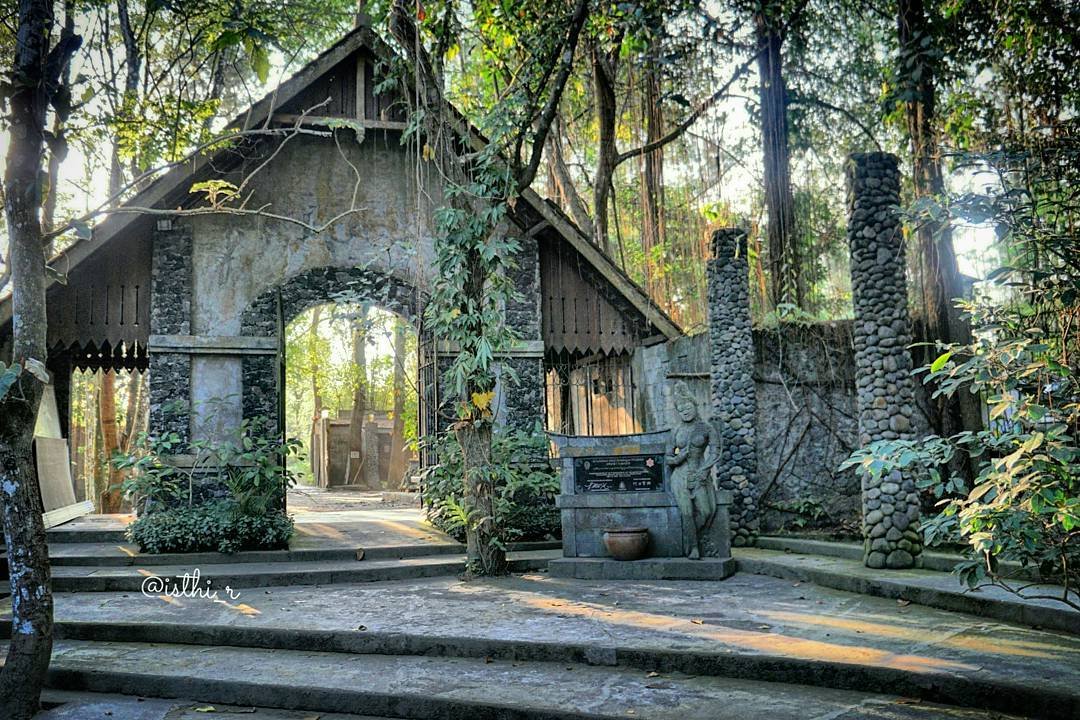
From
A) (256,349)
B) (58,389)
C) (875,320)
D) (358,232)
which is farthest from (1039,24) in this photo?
(58,389)

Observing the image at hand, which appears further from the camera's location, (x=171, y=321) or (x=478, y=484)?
(x=171, y=321)

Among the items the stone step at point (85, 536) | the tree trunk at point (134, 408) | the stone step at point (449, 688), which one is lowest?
the stone step at point (449, 688)

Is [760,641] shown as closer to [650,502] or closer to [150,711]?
[650,502]

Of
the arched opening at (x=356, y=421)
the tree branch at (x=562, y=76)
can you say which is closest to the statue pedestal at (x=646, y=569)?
the tree branch at (x=562, y=76)

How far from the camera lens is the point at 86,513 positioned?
13.5 meters

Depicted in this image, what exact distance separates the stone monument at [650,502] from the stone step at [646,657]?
3.16 meters

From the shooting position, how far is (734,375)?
10703 mm

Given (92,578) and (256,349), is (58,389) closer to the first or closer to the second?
(256,349)

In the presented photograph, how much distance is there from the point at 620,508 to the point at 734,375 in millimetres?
2768

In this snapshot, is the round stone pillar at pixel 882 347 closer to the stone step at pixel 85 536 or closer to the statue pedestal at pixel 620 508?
the statue pedestal at pixel 620 508

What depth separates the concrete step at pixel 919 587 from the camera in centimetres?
586

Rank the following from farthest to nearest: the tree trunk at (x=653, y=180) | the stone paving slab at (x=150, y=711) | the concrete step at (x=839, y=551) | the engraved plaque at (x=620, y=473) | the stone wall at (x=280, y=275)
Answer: the tree trunk at (x=653, y=180), the stone wall at (x=280, y=275), the engraved plaque at (x=620, y=473), the concrete step at (x=839, y=551), the stone paving slab at (x=150, y=711)

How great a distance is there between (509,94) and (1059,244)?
5.59 metres

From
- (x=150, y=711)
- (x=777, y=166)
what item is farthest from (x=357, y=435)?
(x=150, y=711)
